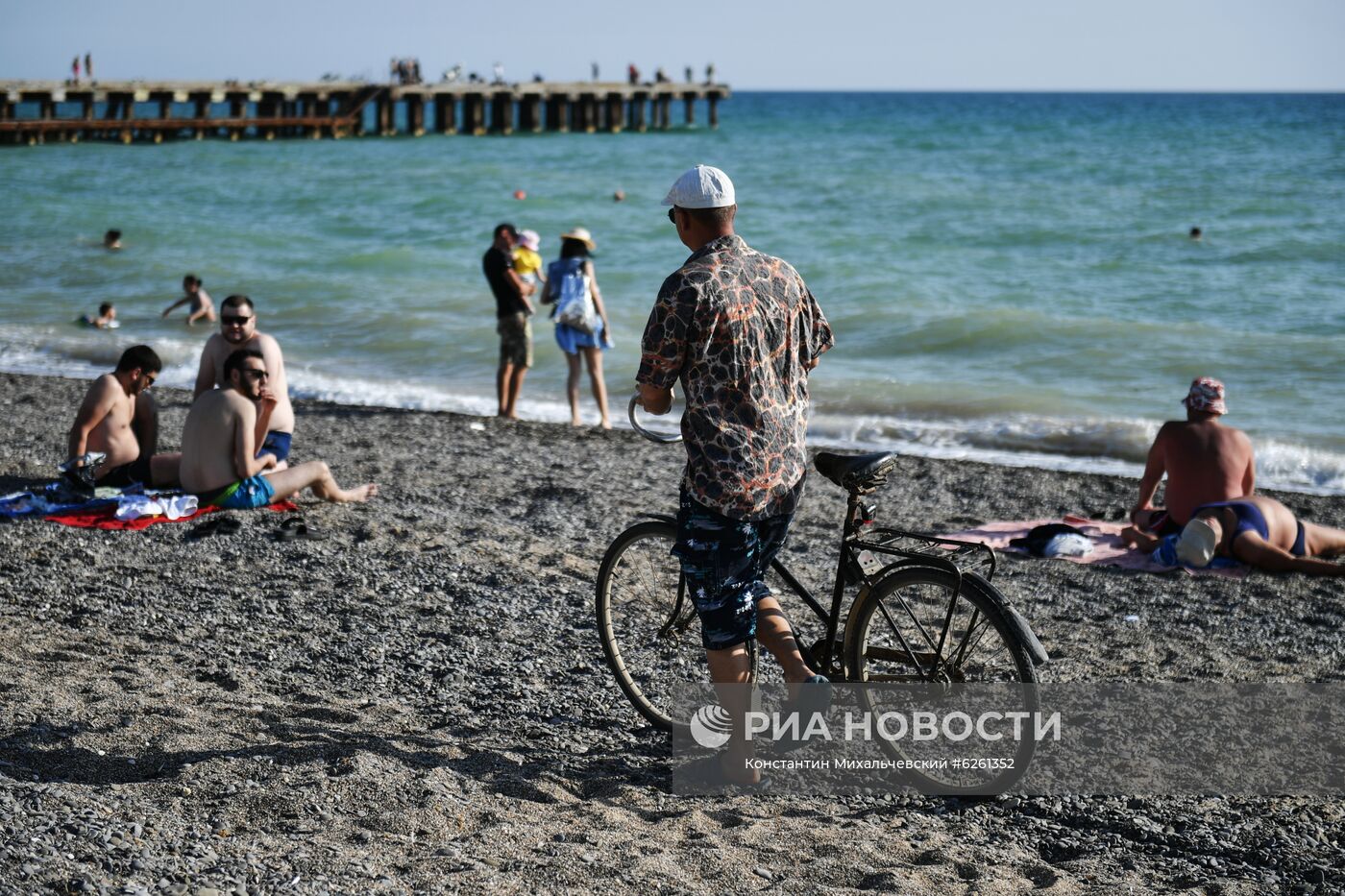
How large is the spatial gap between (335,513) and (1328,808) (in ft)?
15.2

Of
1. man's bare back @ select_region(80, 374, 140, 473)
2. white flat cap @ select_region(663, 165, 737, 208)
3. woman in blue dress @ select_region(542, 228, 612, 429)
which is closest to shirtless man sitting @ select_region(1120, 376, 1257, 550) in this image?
white flat cap @ select_region(663, 165, 737, 208)

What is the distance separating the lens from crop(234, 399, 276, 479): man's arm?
251 inches

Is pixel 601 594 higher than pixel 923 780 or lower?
higher

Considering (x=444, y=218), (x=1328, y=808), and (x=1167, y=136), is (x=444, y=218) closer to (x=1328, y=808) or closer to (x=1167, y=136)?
(x=1328, y=808)

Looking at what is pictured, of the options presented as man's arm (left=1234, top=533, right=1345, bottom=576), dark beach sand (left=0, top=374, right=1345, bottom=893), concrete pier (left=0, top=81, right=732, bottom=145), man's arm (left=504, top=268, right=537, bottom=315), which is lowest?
dark beach sand (left=0, top=374, right=1345, bottom=893)

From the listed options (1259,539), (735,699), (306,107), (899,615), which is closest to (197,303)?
(1259,539)

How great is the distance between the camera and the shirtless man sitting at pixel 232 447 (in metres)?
6.36

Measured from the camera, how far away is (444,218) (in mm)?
27906

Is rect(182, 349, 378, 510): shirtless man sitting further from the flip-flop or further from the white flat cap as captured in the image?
the white flat cap

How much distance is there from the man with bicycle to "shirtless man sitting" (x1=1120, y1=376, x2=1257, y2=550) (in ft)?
12.3

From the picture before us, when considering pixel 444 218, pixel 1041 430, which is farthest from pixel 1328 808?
pixel 444 218

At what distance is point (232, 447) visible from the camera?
6.48 m

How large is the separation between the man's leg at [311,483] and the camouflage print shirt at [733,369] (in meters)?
3.65

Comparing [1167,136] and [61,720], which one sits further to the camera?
[1167,136]
